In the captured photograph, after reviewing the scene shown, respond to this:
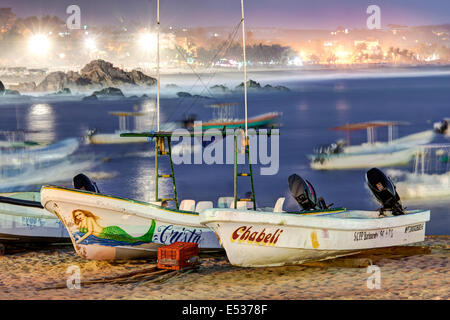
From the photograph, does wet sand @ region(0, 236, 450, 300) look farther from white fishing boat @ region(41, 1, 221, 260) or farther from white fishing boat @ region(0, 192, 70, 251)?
white fishing boat @ region(0, 192, 70, 251)

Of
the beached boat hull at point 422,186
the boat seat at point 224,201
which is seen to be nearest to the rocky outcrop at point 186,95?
the beached boat hull at point 422,186

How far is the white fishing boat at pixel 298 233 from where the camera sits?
10323 mm

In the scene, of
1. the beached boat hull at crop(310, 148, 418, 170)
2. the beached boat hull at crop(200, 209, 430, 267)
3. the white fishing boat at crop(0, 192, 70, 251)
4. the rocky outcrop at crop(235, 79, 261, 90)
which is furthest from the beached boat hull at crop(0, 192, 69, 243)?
the rocky outcrop at crop(235, 79, 261, 90)

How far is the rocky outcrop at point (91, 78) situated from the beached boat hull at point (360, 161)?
70.6 ft

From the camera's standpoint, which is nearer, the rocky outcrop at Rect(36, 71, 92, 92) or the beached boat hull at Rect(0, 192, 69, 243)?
the beached boat hull at Rect(0, 192, 69, 243)

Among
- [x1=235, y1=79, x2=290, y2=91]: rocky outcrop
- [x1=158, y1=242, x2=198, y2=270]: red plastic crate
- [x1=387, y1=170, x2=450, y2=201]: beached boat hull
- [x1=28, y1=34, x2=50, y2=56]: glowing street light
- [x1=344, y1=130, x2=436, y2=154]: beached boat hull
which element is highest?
[x1=28, y1=34, x2=50, y2=56]: glowing street light

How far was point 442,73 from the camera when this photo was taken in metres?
73.1

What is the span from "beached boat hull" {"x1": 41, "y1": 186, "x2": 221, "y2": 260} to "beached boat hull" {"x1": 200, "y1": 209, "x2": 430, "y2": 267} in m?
1.16

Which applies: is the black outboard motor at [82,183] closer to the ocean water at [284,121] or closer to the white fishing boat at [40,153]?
the ocean water at [284,121]

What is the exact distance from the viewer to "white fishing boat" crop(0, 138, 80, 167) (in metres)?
41.0

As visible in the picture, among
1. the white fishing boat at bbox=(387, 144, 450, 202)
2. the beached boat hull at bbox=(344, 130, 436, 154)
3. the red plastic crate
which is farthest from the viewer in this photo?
the beached boat hull at bbox=(344, 130, 436, 154)

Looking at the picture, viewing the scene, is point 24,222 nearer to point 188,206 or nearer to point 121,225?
point 121,225

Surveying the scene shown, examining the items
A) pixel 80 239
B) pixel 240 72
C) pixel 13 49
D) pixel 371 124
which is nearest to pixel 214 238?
pixel 80 239

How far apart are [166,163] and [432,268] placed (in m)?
28.4
